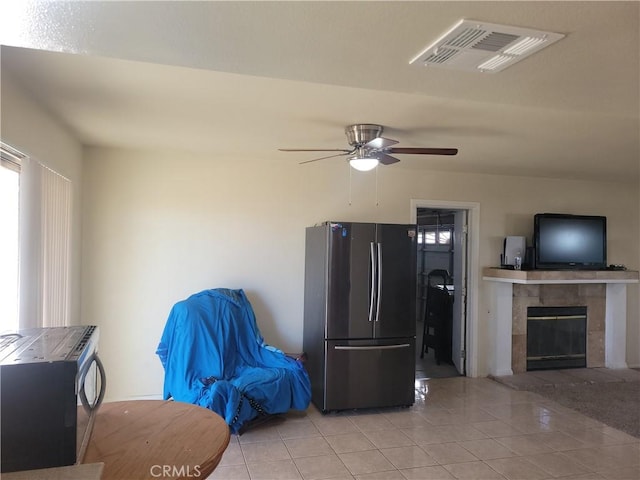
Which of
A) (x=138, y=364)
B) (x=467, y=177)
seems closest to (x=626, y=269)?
(x=467, y=177)

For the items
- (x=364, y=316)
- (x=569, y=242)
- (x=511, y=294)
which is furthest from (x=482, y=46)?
(x=569, y=242)

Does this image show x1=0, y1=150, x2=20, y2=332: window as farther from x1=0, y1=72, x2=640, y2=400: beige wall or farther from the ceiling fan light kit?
the ceiling fan light kit

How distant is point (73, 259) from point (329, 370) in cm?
243

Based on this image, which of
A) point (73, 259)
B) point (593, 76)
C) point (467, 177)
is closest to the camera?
point (593, 76)

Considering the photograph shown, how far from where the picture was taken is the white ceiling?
4.58 ft

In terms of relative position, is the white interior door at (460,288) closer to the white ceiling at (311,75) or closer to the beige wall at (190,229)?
the beige wall at (190,229)

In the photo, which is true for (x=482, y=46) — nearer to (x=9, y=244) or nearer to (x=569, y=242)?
(x=9, y=244)

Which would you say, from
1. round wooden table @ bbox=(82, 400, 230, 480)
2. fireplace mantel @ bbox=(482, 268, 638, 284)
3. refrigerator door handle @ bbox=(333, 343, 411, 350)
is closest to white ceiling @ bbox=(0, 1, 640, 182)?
round wooden table @ bbox=(82, 400, 230, 480)

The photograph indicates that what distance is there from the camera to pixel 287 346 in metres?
4.74

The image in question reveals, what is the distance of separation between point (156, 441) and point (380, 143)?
2.34 meters

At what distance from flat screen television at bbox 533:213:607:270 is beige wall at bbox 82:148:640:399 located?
3.37ft

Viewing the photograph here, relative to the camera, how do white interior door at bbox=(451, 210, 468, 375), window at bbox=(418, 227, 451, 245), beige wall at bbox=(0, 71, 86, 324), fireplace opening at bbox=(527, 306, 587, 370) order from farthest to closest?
window at bbox=(418, 227, 451, 245) < fireplace opening at bbox=(527, 306, 587, 370) < white interior door at bbox=(451, 210, 468, 375) < beige wall at bbox=(0, 71, 86, 324)

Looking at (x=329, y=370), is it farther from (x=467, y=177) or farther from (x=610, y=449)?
(x=467, y=177)

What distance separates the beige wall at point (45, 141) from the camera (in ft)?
7.57
